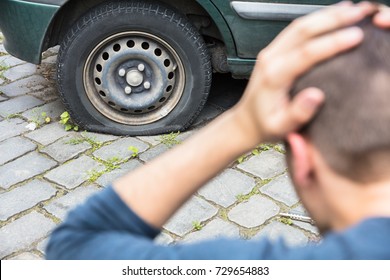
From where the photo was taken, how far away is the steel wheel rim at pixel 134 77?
4.11m

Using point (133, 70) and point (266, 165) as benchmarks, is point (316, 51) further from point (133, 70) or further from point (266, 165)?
point (133, 70)

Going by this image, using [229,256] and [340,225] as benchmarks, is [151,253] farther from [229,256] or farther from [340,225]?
[340,225]

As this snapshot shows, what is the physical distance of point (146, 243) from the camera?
1249mm

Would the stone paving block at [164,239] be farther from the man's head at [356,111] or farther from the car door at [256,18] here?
the man's head at [356,111]

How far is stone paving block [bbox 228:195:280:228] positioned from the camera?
3.44 m

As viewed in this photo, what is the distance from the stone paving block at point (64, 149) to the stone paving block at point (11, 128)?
32 centimetres

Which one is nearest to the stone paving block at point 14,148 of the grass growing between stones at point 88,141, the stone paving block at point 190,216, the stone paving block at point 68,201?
the grass growing between stones at point 88,141

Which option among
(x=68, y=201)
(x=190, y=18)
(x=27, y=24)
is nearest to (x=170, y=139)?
(x=190, y=18)

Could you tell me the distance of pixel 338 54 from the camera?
1.14 meters

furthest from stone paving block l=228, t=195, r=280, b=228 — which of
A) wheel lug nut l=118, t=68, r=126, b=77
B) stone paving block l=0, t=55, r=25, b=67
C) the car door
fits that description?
stone paving block l=0, t=55, r=25, b=67

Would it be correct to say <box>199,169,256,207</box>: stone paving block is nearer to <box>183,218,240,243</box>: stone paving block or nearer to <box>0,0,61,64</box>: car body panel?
<box>183,218,240,243</box>: stone paving block

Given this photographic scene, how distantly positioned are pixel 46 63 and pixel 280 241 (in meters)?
4.57

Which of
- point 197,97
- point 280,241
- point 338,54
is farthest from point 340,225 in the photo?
point 197,97

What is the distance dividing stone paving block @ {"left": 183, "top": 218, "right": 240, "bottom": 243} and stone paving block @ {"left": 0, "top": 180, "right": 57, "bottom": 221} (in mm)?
923
